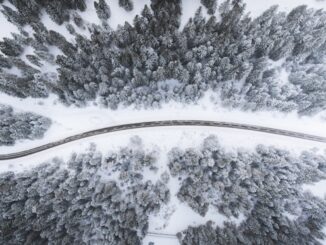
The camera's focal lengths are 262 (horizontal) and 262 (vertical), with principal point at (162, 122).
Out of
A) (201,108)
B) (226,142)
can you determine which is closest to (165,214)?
(226,142)

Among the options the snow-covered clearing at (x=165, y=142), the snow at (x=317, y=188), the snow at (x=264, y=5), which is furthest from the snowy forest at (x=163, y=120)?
the snow at (x=264, y=5)

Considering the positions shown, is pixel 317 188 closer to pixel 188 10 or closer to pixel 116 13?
pixel 188 10

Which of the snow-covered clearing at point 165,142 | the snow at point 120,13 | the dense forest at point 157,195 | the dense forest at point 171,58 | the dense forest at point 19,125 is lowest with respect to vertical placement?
the dense forest at point 157,195

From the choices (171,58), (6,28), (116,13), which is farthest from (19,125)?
(171,58)

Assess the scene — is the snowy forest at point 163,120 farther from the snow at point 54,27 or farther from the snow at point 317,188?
the snow at point 317,188

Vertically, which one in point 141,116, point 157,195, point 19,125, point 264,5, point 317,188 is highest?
point 264,5

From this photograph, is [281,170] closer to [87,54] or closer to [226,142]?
[226,142]

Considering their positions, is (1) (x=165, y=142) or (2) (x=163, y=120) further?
(2) (x=163, y=120)
